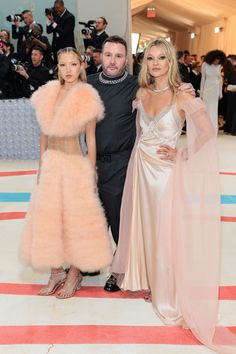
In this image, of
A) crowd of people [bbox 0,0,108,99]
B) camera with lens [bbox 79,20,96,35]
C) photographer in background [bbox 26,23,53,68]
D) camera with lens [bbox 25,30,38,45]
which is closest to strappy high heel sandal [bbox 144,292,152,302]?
crowd of people [bbox 0,0,108,99]

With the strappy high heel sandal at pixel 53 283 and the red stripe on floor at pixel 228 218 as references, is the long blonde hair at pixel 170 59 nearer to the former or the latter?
the strappy high heel sandal at pixel 53 283

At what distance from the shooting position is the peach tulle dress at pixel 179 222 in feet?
7.76

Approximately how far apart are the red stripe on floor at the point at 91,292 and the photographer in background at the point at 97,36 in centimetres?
572

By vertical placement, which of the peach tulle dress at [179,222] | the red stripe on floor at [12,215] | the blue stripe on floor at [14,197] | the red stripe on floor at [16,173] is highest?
the peach tulle dress at [179,222]

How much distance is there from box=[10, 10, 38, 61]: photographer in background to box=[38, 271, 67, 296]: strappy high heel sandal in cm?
567

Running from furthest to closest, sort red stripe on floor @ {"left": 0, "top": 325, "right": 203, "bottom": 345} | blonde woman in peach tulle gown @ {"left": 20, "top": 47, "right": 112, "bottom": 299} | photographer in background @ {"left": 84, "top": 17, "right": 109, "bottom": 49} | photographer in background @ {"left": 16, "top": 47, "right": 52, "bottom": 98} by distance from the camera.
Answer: photographer in background @ {"left": 84, "top": 17, "right": 109, "bottom": 49} → photographer in background @ {"left": 16, "top": 47, "right": 52, "bottom": 98} → blonde woman in peach tulle gown @ {"left": 20, "top": 47, "right": 112, "bottom": 299} → red stripe on floor @ {"left": 0, "top": 325, "right": 203, "bottom": 345}

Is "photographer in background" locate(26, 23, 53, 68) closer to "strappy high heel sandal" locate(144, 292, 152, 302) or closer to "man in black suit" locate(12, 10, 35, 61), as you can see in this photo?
"man in black suit" locate(12, 10, 35, 61)

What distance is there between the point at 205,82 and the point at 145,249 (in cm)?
758

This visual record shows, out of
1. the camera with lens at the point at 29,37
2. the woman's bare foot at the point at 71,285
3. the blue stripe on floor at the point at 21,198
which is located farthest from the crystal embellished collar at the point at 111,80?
the camera with lens at the point at 29,37

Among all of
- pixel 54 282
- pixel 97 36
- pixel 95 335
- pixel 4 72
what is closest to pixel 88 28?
pixel 97 36

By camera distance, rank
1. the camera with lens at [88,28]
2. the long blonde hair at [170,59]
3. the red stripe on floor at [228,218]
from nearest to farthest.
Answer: the long blonde hair at [170,59] → the red stripe on floor at [228,218] → the camera with lens at [88,28]

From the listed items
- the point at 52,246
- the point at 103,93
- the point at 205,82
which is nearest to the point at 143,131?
the point at 103,93

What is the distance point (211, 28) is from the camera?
766 inches

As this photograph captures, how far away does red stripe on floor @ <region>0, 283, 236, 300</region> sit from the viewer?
2.82 m
